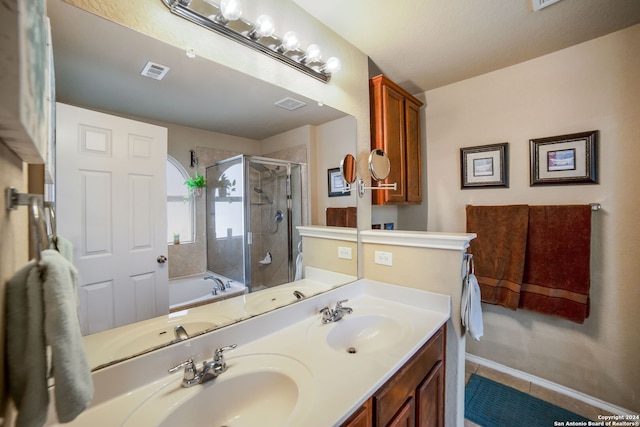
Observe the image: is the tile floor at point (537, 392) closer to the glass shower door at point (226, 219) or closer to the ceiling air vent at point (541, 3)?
the glass shower door at point (226, 219)

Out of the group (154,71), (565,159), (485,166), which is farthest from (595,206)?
(154,71)

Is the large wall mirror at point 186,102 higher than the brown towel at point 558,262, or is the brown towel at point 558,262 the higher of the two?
the large wall mirror at point 186,102

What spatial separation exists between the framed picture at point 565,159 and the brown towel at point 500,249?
29cm

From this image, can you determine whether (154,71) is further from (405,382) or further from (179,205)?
(405,382)

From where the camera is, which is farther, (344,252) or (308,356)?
(344,252)

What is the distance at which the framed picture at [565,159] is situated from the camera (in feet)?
5.65

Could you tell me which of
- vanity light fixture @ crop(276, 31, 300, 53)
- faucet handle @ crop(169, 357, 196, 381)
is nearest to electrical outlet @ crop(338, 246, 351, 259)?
faucet handle @ crop(169, 357, 196, 381)

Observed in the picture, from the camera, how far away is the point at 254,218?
3.90 ft

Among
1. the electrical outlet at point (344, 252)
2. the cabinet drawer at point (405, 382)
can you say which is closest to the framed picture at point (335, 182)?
the electrical outlet at point (344, 252)

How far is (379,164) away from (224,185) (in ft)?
3.48

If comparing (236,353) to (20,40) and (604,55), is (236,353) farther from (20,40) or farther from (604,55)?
(604,55)

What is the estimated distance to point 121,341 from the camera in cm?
82

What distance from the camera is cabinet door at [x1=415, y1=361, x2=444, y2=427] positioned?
3.76 ft

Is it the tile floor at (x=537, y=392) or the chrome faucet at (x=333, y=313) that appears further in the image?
the tile floor at (x=537, y=392)
